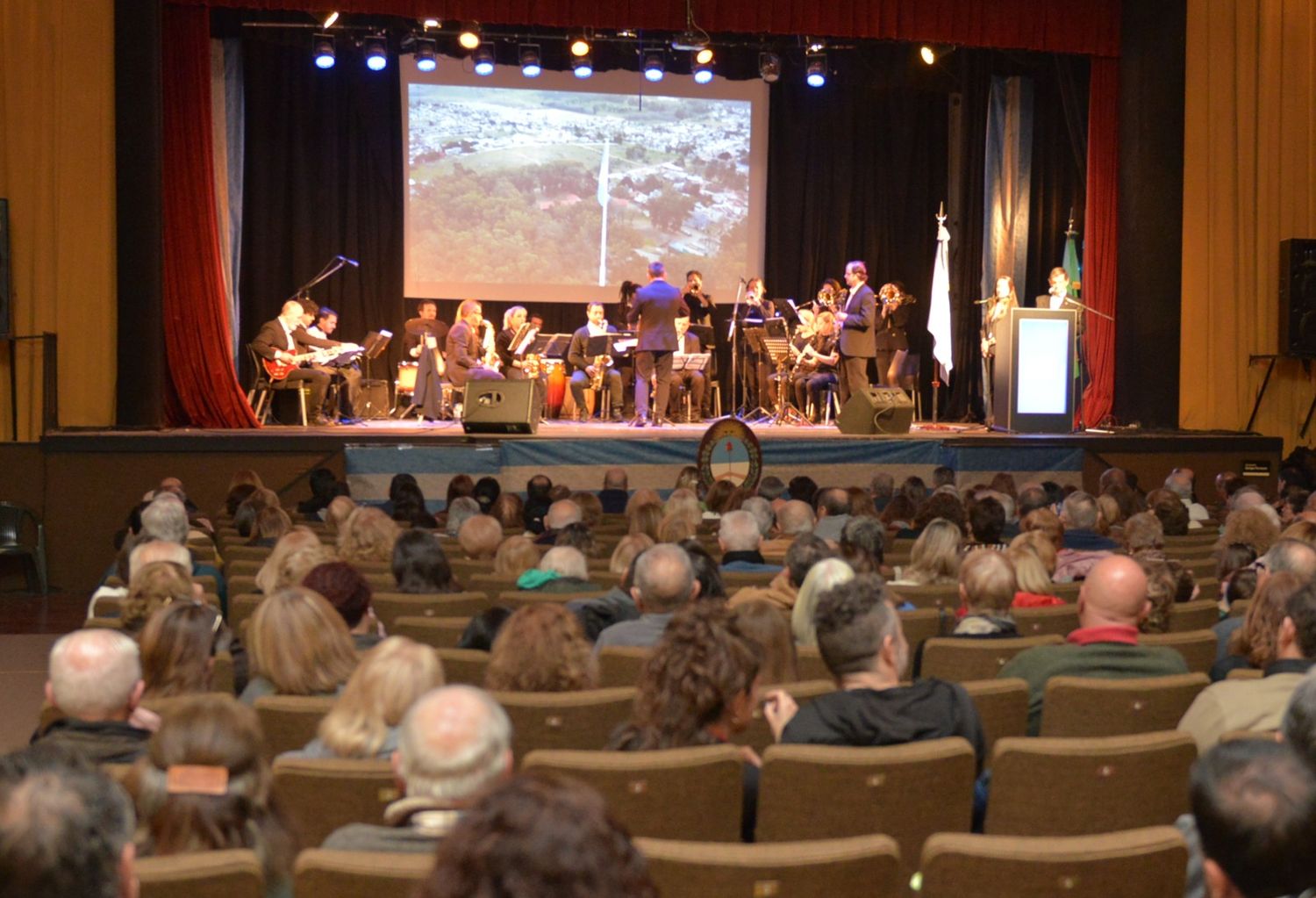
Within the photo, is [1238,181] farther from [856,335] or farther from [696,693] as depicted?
[696,693]

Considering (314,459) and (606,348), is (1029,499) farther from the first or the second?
(606,348)

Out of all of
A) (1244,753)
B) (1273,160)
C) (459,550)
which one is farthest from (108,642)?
(1273,160)

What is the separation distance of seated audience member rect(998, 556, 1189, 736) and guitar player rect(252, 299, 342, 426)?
33.3 feet

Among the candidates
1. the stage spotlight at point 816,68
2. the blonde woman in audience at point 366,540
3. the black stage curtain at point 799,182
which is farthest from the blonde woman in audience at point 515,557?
the black stage curtain at point 799,182

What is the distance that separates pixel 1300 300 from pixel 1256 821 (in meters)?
12.0

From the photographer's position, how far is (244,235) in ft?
52.2

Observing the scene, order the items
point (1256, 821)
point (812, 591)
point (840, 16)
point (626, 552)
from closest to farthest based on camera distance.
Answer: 1. point (1256, 821)
2. point (812, 591)
3. point (626, 552)
4. point (840, 16)

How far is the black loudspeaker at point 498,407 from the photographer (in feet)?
38.9

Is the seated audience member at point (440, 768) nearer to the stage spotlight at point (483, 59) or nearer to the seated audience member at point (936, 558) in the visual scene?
the seated audience member at point (936, 558)

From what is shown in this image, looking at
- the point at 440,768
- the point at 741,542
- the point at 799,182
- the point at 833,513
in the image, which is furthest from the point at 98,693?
the point at 799,182

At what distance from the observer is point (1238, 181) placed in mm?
13125

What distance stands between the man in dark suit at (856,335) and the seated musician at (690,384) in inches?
68.0

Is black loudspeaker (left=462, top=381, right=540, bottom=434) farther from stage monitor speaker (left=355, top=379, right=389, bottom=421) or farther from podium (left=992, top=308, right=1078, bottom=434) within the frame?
podium (left=992, top=308, right=1078, bottom=434)

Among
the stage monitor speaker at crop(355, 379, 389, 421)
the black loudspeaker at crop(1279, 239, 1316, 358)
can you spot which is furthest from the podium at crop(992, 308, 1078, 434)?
the stage monitor speaker at crop(355, 379, 389, 421)
